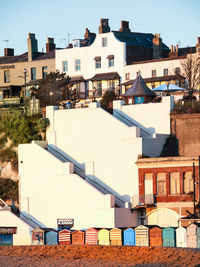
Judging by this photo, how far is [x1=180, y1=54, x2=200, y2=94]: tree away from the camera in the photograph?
93.9 meters

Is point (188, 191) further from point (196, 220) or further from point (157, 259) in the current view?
point (157, 259)

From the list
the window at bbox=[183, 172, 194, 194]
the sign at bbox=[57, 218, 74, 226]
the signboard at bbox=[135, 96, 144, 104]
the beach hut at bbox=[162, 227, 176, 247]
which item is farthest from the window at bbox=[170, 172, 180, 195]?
the signboard at bbox=[135, 96, 144, 104]

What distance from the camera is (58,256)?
2376 inches

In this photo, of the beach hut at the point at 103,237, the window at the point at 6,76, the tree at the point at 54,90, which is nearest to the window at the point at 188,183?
the beach hut at the point at 103,237

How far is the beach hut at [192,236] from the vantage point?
6038 centimetres

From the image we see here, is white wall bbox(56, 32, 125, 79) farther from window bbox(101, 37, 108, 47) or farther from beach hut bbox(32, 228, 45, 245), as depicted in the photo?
beach hut bbox(32, 228, 45, 245)

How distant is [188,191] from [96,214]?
6837 mm

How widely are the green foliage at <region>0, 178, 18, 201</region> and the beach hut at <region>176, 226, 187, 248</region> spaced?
18.1 meters

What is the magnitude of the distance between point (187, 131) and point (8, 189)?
49.6 ft

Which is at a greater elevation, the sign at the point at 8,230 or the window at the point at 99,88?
the window at the point at 99,88

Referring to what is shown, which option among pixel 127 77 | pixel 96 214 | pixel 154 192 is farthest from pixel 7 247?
pixel 127 77

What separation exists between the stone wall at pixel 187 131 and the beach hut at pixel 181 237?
1155 centimetres

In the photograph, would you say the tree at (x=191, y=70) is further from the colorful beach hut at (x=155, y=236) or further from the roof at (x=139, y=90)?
the colorful beach hut at (x=155, y=236)

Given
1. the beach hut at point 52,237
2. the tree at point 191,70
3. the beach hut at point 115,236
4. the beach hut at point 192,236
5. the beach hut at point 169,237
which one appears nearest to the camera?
the beach hut at point 192,236
